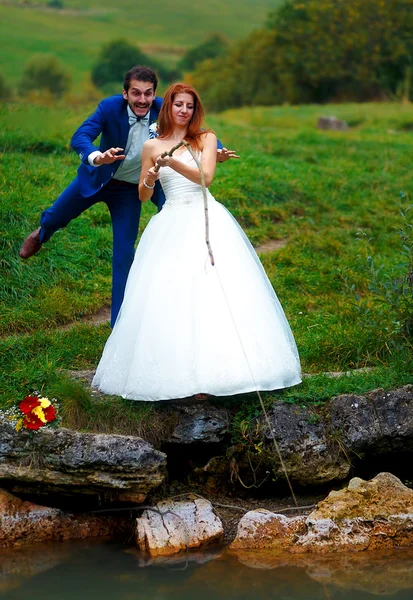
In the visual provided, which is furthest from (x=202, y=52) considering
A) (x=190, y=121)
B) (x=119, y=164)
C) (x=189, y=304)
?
(x=189, y=304)

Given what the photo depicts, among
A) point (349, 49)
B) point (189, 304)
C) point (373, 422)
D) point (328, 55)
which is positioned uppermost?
point (349, 49)

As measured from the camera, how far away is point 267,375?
5.95 meters

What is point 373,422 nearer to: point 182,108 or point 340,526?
point 340,526

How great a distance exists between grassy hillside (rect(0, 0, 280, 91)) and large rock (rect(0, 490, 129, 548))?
27.8 m

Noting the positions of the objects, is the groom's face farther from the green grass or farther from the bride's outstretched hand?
the green grass

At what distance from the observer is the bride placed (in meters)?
5.84

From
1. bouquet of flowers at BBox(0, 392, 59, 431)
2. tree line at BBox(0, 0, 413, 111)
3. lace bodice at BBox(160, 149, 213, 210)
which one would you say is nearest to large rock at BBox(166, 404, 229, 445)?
bouquet of flowers at BBox(0, 392, 59, 431)

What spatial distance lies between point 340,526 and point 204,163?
103 inches

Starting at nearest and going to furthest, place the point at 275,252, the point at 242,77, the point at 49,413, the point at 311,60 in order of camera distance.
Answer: the point at 49,413 < the point at 275,252 < the point at 311,60 < the point at 242,77

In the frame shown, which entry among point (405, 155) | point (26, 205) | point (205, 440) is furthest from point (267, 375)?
point (405, 155)

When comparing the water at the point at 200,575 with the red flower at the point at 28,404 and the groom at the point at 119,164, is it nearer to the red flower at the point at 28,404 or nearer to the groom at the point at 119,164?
the red flower at the point at 28,404

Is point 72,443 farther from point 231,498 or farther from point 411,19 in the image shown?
point 411,19

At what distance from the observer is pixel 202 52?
4522 centimetres

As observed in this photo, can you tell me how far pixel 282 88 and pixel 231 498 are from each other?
3343 centimetres
